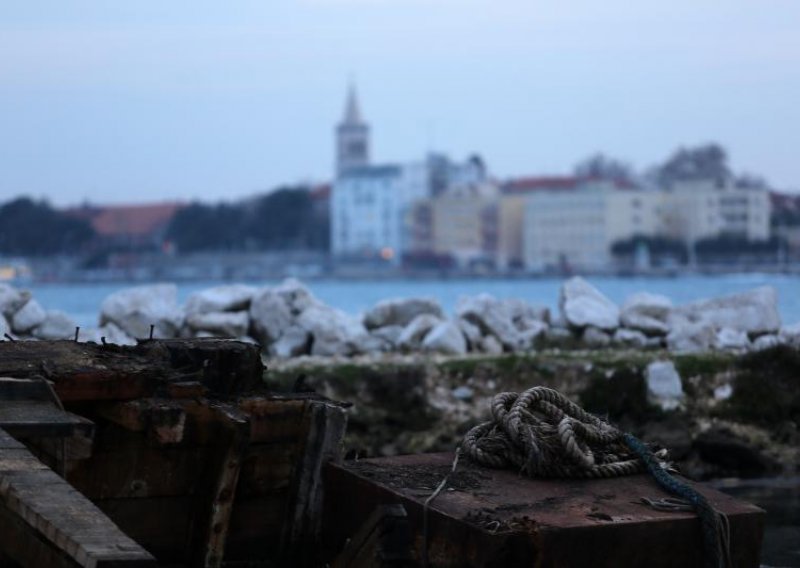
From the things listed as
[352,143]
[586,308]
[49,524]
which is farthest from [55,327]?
[352,143]

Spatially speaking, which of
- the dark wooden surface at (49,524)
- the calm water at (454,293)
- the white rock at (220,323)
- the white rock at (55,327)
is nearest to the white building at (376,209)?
the calm water at (454,293)

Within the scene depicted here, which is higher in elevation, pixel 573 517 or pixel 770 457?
pixel 573 517

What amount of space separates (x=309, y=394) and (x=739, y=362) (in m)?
10.7

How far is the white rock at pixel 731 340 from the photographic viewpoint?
63.4ft

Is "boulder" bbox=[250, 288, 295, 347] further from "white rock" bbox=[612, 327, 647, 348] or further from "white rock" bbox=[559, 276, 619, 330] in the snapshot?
"white rock" bbox=[612, 327, 647, 348]

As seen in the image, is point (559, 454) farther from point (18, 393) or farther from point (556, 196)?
point (556, 196)

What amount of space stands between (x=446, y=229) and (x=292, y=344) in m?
138

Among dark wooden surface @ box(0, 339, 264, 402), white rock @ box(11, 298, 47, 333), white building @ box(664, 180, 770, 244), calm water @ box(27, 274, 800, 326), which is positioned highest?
white building @ box(664, 180, 770, 244)

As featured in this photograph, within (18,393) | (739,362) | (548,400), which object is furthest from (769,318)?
(18,393)

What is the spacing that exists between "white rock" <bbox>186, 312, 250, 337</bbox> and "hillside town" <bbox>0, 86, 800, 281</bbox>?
269 ft

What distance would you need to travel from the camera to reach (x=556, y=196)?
153125mm

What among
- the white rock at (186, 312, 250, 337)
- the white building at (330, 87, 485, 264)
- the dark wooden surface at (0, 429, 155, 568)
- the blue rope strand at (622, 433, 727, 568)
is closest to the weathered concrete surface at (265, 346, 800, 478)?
the white rock at (186, 312, 250, 337)

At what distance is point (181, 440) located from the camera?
20.5 ft

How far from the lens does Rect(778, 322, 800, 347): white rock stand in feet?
59.3
